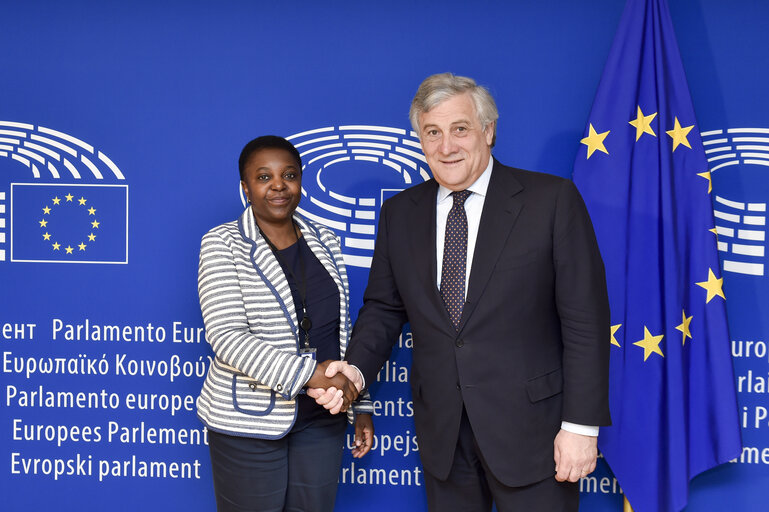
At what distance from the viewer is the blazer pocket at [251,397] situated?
1847 mm

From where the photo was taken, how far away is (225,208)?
255 cm

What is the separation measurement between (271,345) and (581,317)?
2.86ft

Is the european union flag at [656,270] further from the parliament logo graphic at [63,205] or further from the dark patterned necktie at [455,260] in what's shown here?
the parliament logo graphic at [63,205]

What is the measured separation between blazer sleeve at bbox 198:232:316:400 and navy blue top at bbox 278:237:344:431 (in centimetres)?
11

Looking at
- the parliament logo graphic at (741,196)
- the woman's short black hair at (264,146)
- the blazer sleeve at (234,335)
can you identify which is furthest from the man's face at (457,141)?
the parliament logo graphic at (741,196)

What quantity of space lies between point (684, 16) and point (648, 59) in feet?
1.09

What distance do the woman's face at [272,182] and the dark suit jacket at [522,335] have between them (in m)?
0.48

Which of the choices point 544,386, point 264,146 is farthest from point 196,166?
point 544,386

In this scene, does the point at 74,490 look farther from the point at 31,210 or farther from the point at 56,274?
the point at 31,210

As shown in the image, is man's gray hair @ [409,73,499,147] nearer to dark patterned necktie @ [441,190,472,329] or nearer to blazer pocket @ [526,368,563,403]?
dark patterned necktie @ [441,190,472,329]

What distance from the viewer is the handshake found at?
1.79 meters

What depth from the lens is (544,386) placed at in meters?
1.68

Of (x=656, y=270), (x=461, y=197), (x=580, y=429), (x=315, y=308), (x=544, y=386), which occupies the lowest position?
(x=580, y=429)

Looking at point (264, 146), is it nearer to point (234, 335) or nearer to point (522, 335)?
point (234, 335)
